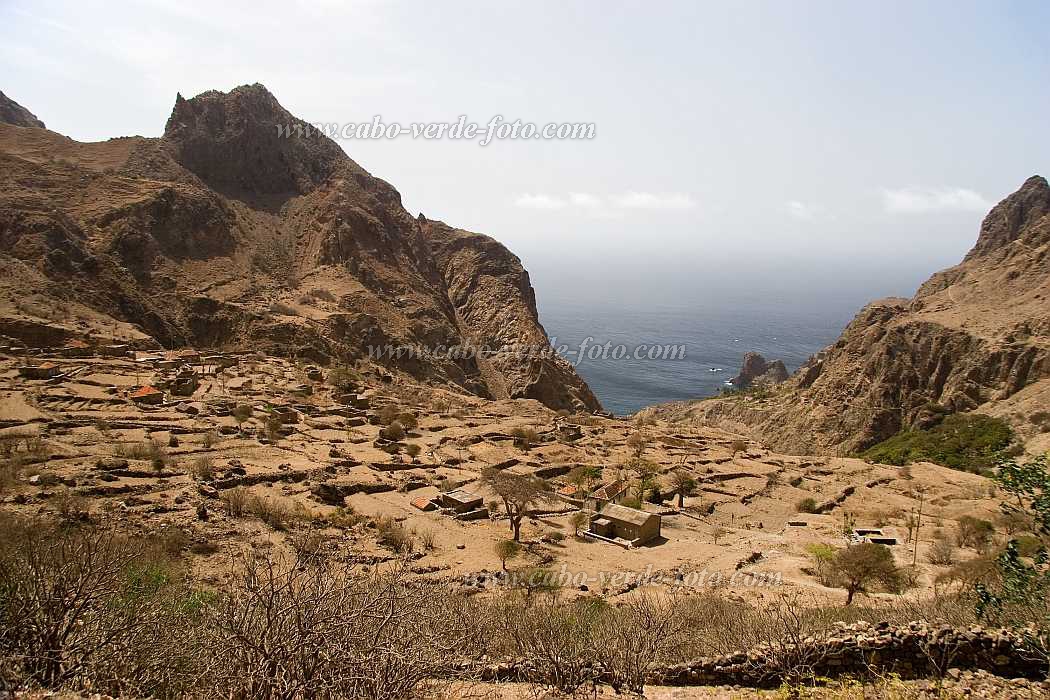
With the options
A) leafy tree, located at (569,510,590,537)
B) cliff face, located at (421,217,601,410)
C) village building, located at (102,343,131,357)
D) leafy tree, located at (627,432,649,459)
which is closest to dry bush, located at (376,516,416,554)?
leafy tree, located at (569,510,590,537)

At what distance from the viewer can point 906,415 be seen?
164ft

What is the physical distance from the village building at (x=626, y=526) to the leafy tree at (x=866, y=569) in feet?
19.2

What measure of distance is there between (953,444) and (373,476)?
4039cm

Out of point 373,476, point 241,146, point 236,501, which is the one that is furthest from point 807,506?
point 241,146

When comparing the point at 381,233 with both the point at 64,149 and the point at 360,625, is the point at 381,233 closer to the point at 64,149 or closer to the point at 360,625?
the point at 64,149

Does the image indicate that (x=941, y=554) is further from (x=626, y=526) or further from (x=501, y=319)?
(x=501, y=319)

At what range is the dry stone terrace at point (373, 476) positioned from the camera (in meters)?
15.7

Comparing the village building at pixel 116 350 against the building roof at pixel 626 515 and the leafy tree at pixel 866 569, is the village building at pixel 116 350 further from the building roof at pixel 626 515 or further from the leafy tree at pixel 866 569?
the leafy tree at pixel 866 569

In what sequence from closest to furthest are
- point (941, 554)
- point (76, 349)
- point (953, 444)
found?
point (941, 554) → point (76, 349) → point (953, 444)

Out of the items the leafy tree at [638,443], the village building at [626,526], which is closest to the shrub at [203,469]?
the village building at [626,526]

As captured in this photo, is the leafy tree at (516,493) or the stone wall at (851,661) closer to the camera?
the stone wall at (851,661)

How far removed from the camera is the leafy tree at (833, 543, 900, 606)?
1420 cm

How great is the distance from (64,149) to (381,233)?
2875 centimetres

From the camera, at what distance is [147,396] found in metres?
25.6
